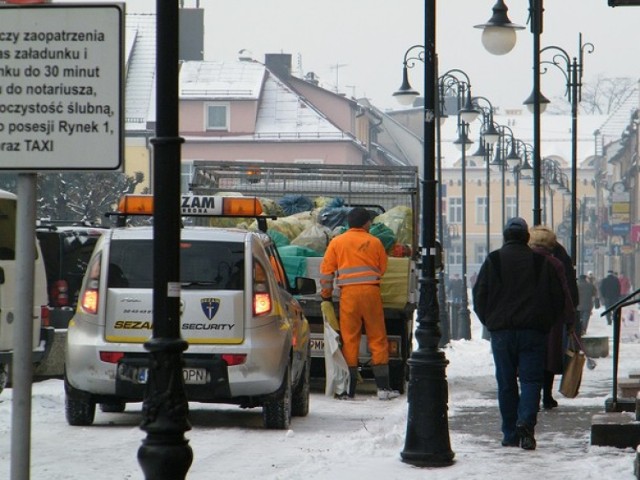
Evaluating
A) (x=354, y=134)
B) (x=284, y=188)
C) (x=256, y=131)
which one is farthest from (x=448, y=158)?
(x=284, y=188)

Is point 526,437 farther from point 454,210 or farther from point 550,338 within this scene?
point 454,210

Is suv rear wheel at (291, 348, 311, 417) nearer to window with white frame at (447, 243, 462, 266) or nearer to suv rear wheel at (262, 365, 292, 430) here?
suv rear wheel at (262, 365, 292, 430)

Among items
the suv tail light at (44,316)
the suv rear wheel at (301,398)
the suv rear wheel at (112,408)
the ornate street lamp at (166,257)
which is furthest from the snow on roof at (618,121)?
the ornate street lamp at (166,257)

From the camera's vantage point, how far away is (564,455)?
11211mm

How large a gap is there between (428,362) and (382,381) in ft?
19.2

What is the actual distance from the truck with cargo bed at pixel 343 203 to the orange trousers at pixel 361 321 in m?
0.60

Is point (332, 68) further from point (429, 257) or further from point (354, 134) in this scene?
point (429, 257)

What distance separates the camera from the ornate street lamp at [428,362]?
34.8 ft

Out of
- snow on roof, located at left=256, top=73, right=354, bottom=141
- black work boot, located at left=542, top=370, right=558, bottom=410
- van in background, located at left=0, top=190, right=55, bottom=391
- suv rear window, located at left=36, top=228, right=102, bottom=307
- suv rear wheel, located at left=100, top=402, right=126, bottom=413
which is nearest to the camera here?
suv rear wheel, located at left=100, top=402, right=126, bottom=413

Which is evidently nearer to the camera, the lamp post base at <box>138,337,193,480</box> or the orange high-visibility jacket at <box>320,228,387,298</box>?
the lamp post base at <box>138,337,193,480</box>

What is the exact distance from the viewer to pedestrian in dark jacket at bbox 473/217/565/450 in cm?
1162

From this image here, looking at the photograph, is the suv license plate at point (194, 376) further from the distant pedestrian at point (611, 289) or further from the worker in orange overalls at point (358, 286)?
the distant pedestrian at point (611, 289)

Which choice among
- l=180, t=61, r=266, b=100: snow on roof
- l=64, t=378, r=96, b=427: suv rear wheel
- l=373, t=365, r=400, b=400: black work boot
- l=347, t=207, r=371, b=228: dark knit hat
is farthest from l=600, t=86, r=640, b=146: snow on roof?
l=64, t=378, r=96, b=427: suv rear wheel

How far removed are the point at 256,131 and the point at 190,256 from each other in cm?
6369
